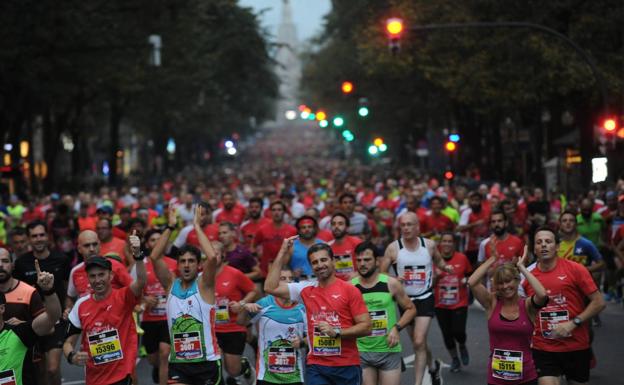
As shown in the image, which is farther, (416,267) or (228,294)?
(416,267)

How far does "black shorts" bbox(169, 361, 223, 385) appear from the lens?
923 centimetres

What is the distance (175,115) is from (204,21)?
5313 mm

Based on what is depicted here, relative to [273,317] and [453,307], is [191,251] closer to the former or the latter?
[273,317]

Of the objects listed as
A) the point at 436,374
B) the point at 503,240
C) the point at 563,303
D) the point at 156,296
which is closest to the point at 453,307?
the point at 436,374

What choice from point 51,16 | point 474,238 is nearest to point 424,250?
point 474,238

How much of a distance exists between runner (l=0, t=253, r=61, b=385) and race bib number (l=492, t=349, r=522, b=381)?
10.2 feet

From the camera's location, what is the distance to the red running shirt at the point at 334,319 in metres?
8.96

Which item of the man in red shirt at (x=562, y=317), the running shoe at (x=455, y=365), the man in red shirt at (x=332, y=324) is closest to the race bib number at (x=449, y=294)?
the running shoe at (x=455, y=365)

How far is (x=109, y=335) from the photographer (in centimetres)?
905

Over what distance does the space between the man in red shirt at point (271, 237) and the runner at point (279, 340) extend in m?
6.02

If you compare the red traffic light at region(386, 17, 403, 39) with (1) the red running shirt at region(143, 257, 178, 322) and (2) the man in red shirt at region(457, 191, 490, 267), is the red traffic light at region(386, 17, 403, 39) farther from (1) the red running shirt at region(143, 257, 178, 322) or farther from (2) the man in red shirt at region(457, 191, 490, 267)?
(1) the red running shirt at region(143, 257, 178, 322)

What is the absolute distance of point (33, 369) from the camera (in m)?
9.24

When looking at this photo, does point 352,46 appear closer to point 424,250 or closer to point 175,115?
point 175,115

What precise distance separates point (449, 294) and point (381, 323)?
3.57 m
